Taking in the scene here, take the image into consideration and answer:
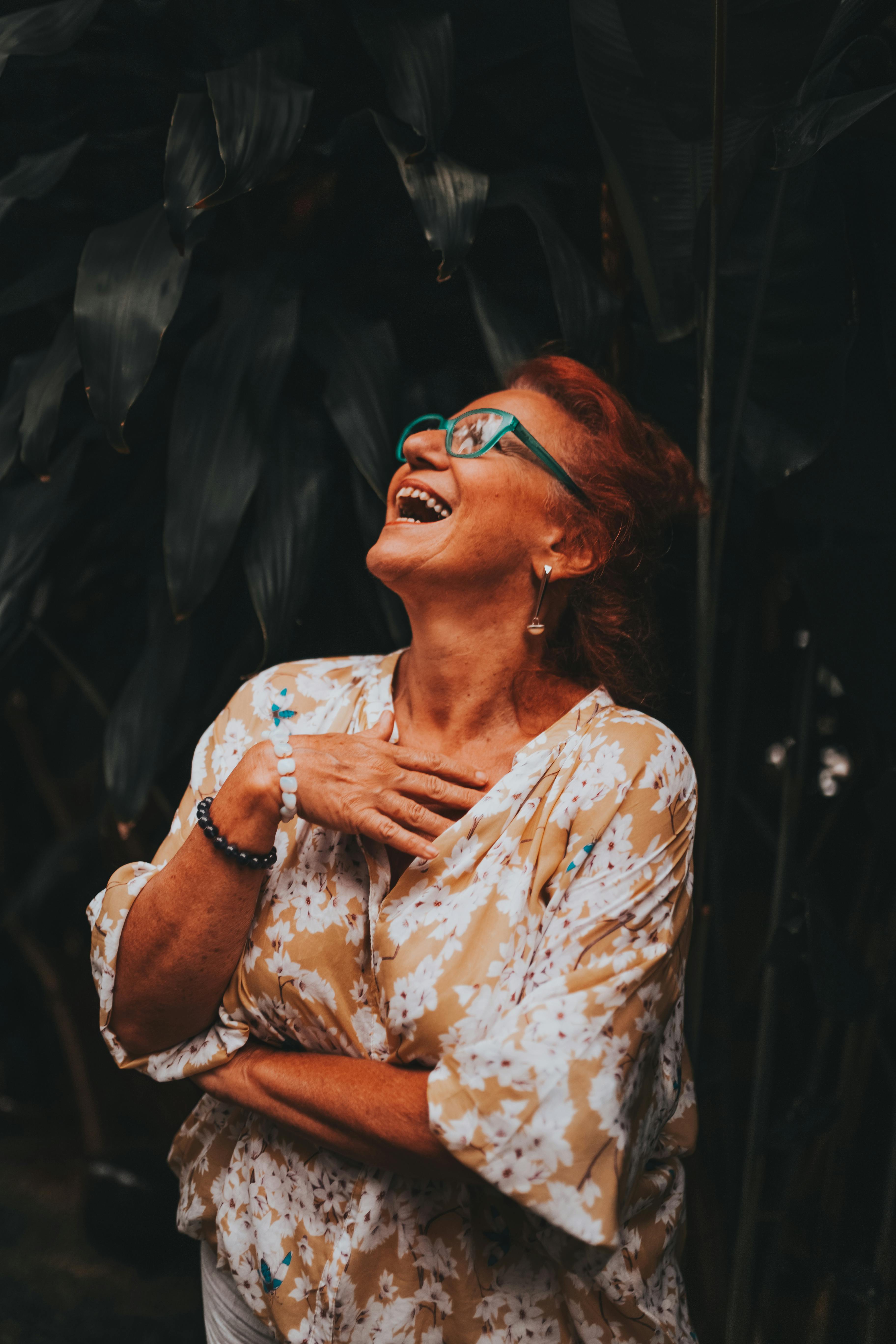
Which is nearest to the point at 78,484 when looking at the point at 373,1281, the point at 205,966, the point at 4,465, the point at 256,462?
the point at 4,465

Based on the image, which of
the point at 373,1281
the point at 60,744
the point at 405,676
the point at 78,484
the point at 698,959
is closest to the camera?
the point at 373,1281

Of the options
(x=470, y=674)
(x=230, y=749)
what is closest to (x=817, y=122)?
(x=470, y=674)

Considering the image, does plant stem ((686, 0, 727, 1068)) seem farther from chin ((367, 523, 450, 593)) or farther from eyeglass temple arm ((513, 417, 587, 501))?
chin ((367, 523, 450, 593))

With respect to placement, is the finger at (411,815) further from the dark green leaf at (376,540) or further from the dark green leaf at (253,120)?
the dark green leaf at (253,120)

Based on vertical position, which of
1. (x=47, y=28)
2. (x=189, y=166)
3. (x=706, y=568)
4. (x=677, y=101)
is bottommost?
(x=706, y=568)

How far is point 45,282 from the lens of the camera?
1.26 metres

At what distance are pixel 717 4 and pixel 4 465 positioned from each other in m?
1.01

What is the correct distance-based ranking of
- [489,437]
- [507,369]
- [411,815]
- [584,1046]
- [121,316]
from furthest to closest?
[507,369]
[121,316]
[489,437]
[411,815]
[584,1046]

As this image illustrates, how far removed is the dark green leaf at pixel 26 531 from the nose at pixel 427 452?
0.58 m

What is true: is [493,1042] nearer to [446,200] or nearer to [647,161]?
[446,200]

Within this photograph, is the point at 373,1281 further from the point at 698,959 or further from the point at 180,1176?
the point at 698,959

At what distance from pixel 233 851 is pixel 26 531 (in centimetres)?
68

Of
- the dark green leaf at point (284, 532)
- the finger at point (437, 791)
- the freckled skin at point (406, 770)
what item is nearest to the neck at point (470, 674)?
the freckled skin at point (406, 770)

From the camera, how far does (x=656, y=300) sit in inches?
44.5
